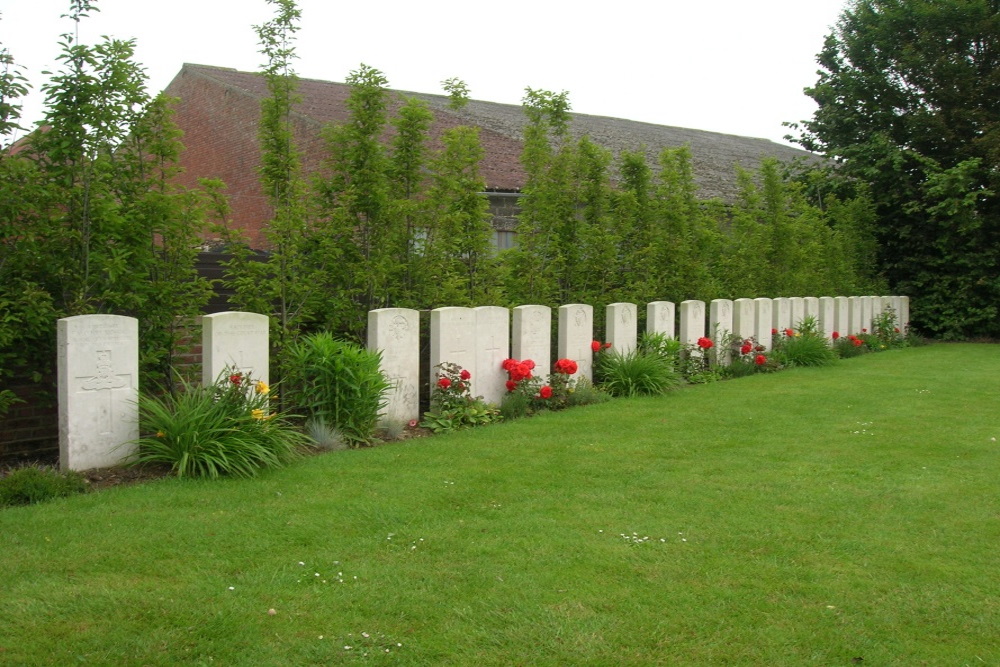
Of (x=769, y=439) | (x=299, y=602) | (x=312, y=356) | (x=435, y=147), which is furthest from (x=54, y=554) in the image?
(x=435, y=147)

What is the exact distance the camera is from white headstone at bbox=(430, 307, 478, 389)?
8.62 metres

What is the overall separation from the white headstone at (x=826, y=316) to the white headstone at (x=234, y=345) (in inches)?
468

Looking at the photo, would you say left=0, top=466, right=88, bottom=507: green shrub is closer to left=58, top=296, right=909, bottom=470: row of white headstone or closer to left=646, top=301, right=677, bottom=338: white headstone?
left=58, top=296, right=909, bottom=470: row of white headstone

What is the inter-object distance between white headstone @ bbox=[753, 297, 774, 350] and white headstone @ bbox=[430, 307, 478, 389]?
693 centimetres

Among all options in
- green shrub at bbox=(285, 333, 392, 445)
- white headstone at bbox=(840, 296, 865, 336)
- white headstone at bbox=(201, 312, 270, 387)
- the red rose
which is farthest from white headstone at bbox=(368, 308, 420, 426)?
white headstone at bbox=(840, 296, 865, 336)

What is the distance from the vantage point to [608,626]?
12.2 ft

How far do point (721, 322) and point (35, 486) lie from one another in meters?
10.2

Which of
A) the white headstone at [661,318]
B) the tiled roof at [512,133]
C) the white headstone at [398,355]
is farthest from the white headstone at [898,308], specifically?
the white headstone at [398,355]

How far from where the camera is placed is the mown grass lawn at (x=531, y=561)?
3.54m

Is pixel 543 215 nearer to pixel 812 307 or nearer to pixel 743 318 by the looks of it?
pixel 743 318

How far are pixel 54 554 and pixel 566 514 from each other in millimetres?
2856

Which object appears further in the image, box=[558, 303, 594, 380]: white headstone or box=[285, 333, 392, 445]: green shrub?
box=[558, 303, 594, 380]: white headstone

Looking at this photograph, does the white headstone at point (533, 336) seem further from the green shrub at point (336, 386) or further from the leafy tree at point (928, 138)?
the leafy tree at point (928, 138)

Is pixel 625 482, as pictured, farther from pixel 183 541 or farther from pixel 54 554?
pixel 54 554
